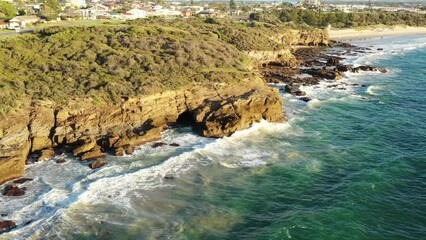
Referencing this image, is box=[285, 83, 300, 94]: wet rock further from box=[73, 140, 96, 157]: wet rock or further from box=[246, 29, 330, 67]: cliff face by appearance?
box=[73, 140, 96, 157]: wet rock

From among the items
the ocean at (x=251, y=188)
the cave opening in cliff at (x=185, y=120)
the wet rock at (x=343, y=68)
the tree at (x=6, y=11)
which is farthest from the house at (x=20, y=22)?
the wet rock at (x=343, y=68)

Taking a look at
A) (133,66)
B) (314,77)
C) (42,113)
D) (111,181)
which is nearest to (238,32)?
(314,77)

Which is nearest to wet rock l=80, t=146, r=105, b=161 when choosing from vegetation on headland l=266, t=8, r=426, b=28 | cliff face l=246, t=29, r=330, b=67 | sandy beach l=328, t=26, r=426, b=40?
cliff face l=246, t=29, r=330, b=67

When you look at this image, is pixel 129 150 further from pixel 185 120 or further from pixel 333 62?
pixel 333 62

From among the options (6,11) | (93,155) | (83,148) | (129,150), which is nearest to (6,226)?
(93,155)

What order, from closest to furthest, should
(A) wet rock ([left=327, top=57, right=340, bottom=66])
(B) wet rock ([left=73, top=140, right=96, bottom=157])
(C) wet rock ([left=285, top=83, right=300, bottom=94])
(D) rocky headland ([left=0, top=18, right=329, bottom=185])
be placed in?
(B) wet rock ([left=73, top=140, right=96, bottom=157]) < (D) rocky headland ([left=0, top=18, right=329, bottom=185]) < (C) wet rock ([left=285, top=83, right=300, bottom=94]) < (A) wet rock ([left=327, top=57, right=340, bottom=66])

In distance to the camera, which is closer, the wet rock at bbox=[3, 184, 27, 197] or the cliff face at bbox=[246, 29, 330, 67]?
the wet rock at bbox=[3, 184, 27, 197]

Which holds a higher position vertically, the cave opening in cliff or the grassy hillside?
the grassy hillside
